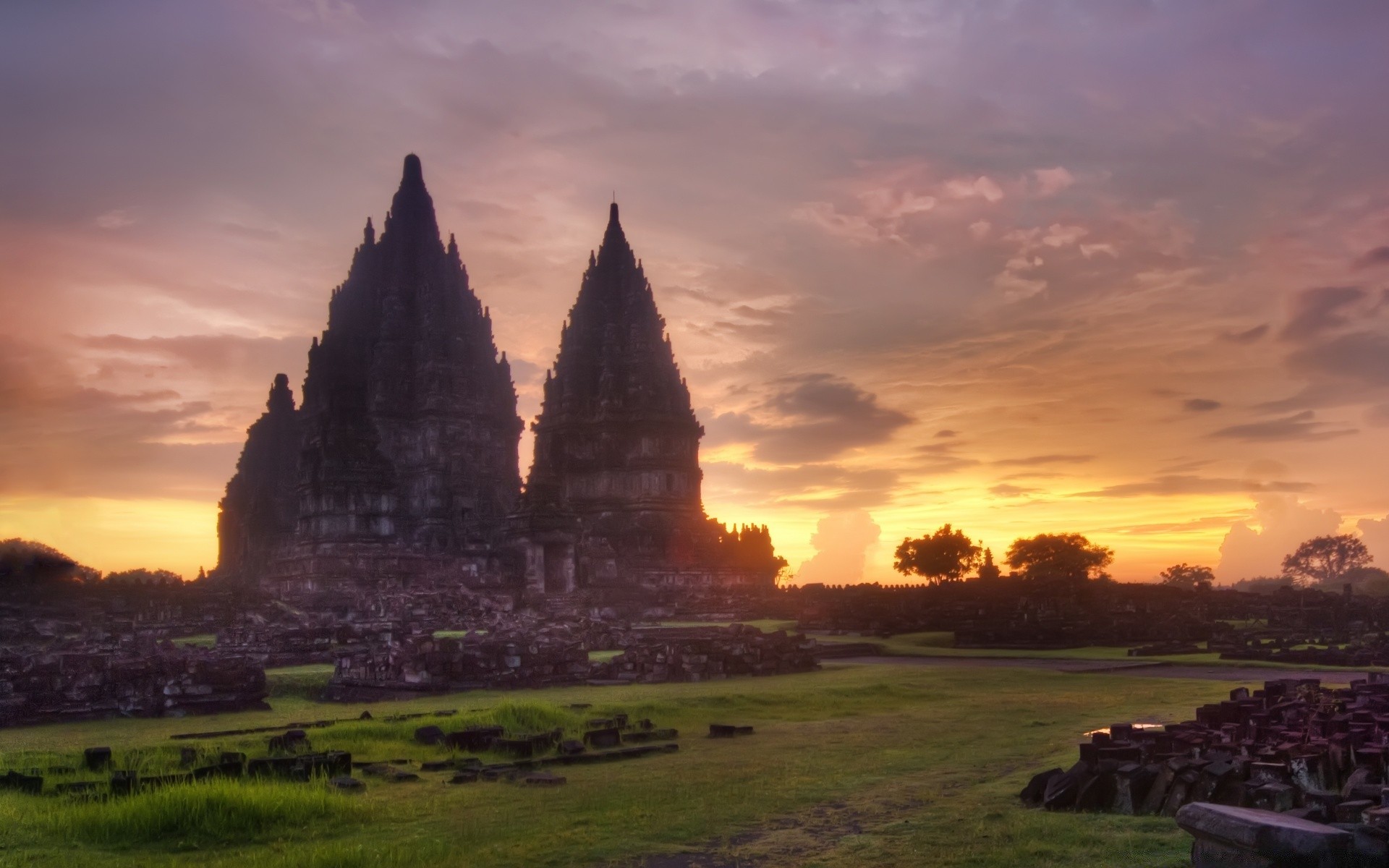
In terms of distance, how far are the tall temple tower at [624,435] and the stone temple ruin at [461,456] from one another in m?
0.10

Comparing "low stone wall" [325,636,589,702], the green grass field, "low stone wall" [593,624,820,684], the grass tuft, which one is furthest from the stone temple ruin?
the grass tuft

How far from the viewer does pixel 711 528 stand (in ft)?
196

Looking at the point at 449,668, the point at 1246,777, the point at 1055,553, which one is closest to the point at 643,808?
the point at 1246,777

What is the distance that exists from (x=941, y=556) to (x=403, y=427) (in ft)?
129

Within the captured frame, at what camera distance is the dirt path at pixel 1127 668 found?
23172 mm

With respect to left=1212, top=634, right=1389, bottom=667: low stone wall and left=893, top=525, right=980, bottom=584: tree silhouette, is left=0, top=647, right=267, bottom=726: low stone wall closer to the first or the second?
left=1212, top=634, right=1389, bottom=667: low stone wall

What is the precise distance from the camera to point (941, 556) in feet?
261

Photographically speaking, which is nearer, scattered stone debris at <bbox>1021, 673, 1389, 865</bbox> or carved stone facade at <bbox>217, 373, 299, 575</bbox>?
scattered stone debris at <bbox>1021, 673, 1389, 865</bbox>

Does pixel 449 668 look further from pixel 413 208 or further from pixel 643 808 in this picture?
pixel 413 208

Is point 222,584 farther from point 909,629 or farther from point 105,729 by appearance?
point 105,729

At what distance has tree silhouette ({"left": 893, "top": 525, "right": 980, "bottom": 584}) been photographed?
79.6m

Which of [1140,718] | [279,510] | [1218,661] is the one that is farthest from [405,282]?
[1140,718]

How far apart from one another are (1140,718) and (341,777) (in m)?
10.3

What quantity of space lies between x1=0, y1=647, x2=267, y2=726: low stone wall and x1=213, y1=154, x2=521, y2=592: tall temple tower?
94.5 ft
